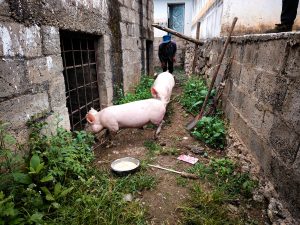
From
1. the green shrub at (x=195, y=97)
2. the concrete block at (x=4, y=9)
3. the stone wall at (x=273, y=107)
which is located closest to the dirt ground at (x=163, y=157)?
the green shrub at (x=195, y=97)

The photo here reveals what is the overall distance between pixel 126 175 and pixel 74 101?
5.81 ft

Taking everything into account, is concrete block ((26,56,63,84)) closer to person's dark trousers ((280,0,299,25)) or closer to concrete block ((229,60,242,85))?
concrete block ((229,60,242,85))

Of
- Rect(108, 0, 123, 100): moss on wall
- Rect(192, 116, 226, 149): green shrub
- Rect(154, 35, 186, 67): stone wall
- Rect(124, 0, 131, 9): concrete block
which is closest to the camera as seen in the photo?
Rect(192, 116, 226, 149): green shrub

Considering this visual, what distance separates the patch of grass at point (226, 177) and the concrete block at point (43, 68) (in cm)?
237

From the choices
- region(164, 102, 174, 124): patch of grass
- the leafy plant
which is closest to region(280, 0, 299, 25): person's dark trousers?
region(164, 102, 174, 124): patch of grass

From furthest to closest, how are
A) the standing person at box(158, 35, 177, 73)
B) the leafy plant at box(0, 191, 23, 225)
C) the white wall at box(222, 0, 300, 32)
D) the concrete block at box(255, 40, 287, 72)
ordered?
the standing person at box(158, 35, 177, 73) → the white wall at box(222, 0, 300, 32) → the concrete block at box(255, 40, 287, 72) → the leafy plant at box(0, 191, 23, 225)

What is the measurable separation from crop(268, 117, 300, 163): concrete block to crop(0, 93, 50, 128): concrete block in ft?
8.96

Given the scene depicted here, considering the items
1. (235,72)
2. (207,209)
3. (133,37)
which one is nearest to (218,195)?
(207,209)

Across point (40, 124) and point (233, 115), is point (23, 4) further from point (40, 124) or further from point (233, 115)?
point (233, 115)

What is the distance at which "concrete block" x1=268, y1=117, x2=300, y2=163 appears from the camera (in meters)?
2.03

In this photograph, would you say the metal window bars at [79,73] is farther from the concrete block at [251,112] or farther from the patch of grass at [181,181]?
the concrete block at [251,112]

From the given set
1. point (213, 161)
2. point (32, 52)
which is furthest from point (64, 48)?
point (213, 161)

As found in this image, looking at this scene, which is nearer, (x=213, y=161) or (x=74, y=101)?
(x=213, y=161)

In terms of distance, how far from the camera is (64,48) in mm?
3654
